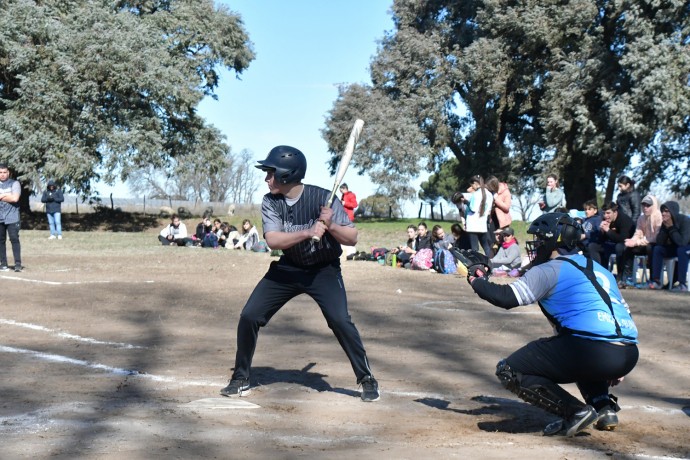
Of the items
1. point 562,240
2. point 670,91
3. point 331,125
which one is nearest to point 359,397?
point 562,240

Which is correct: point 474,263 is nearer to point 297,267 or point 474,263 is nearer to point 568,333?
point 568,333

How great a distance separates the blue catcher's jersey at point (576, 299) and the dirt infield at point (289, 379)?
2.36 ft

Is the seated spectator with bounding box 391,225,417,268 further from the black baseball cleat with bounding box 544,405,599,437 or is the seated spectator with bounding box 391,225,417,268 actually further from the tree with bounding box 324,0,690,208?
→ the tree with bounding box 324,0,690,208

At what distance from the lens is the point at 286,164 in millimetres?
6934

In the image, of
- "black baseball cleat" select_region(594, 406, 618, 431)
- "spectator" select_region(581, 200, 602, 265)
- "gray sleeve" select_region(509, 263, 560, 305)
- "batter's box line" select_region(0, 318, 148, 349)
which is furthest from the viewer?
"spectator" select_region(581, 200, 602, 265)

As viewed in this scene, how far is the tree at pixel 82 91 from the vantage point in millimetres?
37281

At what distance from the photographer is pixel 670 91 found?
3422 centimetres

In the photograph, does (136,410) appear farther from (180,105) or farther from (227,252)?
(180,105)

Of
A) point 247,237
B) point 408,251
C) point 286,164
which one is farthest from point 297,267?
point 247,237

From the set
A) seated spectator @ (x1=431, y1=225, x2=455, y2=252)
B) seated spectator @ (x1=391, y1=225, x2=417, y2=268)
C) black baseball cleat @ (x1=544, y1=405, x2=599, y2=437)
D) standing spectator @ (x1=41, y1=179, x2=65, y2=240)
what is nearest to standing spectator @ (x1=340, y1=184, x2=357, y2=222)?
seated spectator @ (x1=391, y1=225, x2=417, y2=268)

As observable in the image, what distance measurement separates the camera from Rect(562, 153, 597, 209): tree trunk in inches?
1617

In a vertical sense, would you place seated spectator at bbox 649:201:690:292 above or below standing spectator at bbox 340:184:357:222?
below

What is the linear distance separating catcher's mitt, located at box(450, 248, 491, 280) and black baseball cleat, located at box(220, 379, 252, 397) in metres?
2.12

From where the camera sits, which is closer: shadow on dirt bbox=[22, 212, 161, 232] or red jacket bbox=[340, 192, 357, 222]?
red jacket bbox=[340, 192, 357, 222]
